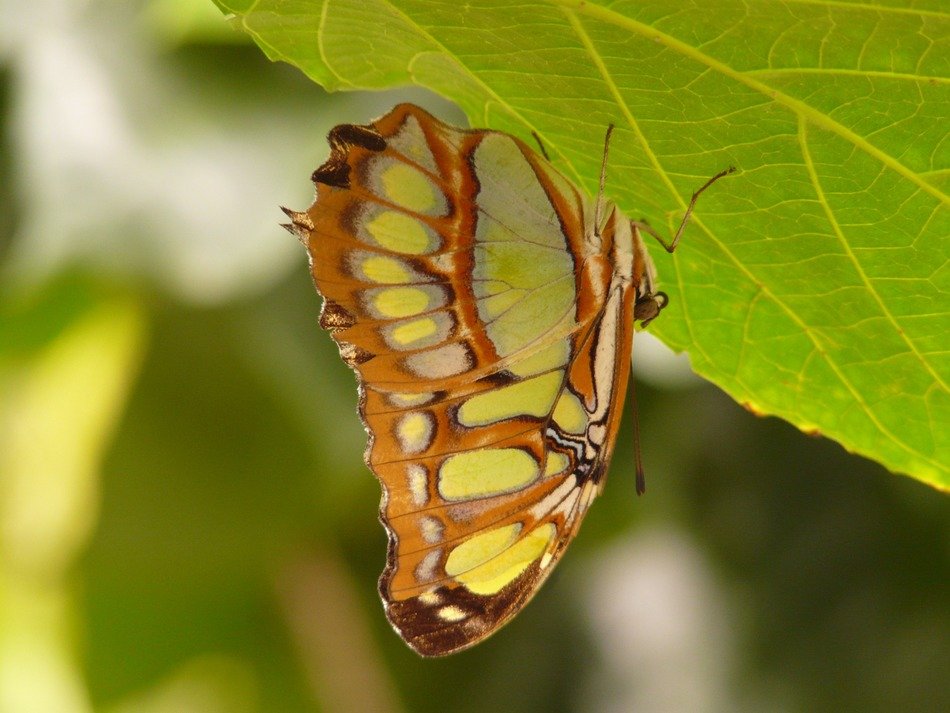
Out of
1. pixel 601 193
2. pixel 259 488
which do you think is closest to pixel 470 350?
pixel 601 193

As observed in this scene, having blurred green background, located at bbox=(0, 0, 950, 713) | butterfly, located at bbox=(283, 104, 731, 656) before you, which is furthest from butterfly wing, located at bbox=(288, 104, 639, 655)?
blurred green background, located at bbox=(0, 0, 950, 713)

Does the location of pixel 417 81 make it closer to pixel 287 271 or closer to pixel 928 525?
pixel 287 271

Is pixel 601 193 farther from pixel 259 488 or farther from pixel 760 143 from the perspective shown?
pixel 259 488

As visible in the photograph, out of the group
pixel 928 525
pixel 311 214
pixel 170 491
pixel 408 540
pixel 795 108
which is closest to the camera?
pixel 795 108

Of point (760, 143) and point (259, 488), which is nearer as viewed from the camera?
point (760, 143)

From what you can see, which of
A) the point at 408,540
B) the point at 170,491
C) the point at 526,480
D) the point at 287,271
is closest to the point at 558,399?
the point at 526,480

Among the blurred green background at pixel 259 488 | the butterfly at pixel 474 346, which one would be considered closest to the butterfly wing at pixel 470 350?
the butterfly at pixel 474 346
